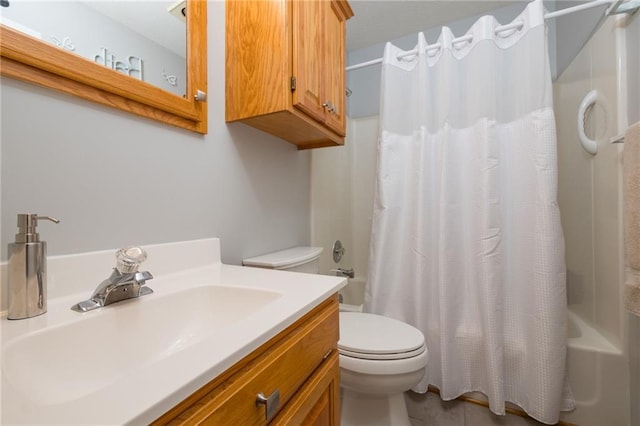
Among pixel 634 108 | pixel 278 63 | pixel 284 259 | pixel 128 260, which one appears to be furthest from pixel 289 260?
pixel 634 108

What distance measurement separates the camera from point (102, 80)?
0.62 metres

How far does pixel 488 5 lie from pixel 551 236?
1564mm

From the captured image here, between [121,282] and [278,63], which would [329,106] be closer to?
[278,63]

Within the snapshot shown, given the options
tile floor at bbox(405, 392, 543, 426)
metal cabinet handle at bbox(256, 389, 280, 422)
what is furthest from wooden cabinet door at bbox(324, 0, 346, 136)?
tile floor at bbox(405, 392, 543, 426)

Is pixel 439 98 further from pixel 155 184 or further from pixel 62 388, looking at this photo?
pixel 62 388

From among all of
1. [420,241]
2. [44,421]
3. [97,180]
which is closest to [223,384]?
[44,421]

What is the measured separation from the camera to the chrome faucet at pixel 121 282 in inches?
20.7

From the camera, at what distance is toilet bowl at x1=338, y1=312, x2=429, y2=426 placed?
949 millimetres

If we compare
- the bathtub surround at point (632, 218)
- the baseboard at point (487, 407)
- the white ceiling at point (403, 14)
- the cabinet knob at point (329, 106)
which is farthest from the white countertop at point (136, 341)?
the white ceiling at point (403, 14)

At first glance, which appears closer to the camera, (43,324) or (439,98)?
(43,324)

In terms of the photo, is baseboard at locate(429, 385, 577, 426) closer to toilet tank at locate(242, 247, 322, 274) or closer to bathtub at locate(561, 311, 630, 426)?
bathtub at locate(561, 311, 630, 426)

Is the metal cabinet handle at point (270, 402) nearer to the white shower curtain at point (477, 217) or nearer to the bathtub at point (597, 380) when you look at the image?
the white shower curtain at point (477, 217)

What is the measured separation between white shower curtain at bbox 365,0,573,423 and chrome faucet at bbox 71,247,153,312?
1.12 meters

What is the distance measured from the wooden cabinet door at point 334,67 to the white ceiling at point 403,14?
2.27ft
